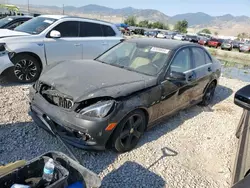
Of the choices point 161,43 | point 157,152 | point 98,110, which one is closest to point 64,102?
point 98,110

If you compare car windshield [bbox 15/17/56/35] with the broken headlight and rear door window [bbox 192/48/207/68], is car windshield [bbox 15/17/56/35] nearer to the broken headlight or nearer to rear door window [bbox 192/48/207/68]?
rear door window [bbox 192/48/207/68]

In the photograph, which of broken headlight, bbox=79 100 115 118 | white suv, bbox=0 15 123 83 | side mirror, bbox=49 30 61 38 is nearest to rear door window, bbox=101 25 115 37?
white suv, bbox=0 15 123 83

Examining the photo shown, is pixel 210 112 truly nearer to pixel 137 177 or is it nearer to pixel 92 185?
pixel 137 177

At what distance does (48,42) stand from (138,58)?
2.98m

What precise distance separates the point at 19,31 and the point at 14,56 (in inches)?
50.0

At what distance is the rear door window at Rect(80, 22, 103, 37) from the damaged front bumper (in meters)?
4.19

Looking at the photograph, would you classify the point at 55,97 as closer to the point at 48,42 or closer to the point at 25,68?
the point at 25,68

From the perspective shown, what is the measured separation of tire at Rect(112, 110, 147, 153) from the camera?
328cm

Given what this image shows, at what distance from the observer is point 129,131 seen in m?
3.46

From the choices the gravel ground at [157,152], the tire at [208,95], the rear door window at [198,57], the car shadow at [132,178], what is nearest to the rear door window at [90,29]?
the gravel ground at [157,152]

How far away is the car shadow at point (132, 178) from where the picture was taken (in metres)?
2.97

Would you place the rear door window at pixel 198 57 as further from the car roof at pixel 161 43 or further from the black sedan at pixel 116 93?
the car roof at pixel 161 43

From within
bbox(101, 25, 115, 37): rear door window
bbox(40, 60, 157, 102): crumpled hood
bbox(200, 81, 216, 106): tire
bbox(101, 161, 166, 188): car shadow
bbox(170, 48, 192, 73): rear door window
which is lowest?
bbox(101, 161, 166, 188): car shadow

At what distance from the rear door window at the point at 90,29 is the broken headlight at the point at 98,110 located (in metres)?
4.44
